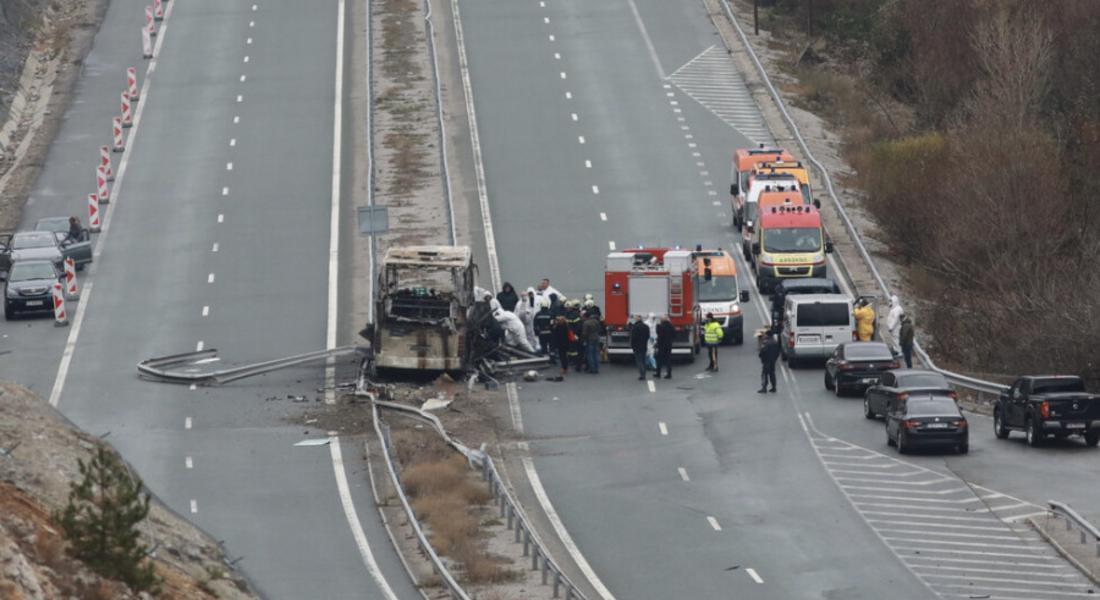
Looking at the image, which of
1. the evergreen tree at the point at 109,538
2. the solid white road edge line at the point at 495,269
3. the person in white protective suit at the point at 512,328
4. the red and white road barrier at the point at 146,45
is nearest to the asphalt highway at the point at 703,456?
the solid white road edge line at the point at 495,269

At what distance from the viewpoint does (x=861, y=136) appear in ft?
244

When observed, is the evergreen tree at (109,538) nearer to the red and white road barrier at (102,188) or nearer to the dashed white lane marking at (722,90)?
the red and white road barrier at (102,188)

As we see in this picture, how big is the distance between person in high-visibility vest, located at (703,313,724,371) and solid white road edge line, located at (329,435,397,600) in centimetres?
965

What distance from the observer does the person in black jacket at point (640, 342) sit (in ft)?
154

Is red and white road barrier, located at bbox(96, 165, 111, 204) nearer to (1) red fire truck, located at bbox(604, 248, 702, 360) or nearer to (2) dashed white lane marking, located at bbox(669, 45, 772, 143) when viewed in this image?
(2) dashed white lane marking, located at bbox(669, 45, 772, 143)

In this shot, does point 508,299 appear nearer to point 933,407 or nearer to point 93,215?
point 933,407

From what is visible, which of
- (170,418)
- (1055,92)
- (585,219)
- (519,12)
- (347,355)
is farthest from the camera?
(519,12)

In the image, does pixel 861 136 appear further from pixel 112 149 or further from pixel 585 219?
pixel 112 149

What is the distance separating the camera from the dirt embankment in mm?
24188

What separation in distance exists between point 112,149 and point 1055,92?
33993 millimetres

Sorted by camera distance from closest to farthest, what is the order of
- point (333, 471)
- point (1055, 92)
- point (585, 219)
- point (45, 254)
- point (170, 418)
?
point (333, 471)
point (170, 418)
point (45, 254)
point (585, 219)
point (1055, 92)

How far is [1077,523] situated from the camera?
3275cm

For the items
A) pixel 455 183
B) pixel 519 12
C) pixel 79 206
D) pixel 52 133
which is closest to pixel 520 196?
pixel 455 183

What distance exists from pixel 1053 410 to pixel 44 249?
28.8 metres
